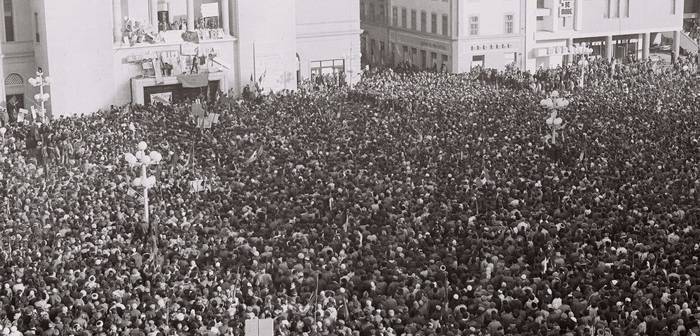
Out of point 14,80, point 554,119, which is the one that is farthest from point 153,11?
point 554,119

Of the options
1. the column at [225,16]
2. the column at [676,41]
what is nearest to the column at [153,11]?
the column at [225,16]

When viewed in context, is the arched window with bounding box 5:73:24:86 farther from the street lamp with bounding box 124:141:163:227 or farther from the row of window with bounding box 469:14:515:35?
the row of window with bounding box 469:14:515:35

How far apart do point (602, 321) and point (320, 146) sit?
18.6m

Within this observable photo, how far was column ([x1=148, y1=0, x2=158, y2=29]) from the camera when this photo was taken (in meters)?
54.5

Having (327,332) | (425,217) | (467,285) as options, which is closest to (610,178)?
(425,217)

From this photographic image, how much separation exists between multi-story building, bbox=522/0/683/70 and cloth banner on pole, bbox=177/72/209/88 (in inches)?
840

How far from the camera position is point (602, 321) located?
19844 mm

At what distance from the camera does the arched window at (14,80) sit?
52.0 meters

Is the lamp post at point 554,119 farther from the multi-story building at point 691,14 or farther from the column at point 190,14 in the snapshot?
the multi-story building at point 691,14

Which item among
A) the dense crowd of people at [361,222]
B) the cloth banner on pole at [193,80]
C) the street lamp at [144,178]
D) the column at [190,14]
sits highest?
the column at [190,14]

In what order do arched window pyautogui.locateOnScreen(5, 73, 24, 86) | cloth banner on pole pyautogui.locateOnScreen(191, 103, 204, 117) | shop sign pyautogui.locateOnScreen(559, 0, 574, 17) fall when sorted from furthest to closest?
shop sign pyautogui.locateOnScreen(559, 0, 574, 17) → arched window pyautogui.locateOnScreen(5, 73, 24, 86) → cloth banner on pole pyautogui.locateOnScreen(191, 103, 204, 117)

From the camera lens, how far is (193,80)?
52344mm

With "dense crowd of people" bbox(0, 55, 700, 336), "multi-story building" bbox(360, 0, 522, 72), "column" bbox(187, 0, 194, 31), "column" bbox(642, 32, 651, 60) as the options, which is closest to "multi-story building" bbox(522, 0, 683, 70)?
"column" bbox(642, 32, 651, 60)

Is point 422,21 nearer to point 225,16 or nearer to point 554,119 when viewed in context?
point 225,16
